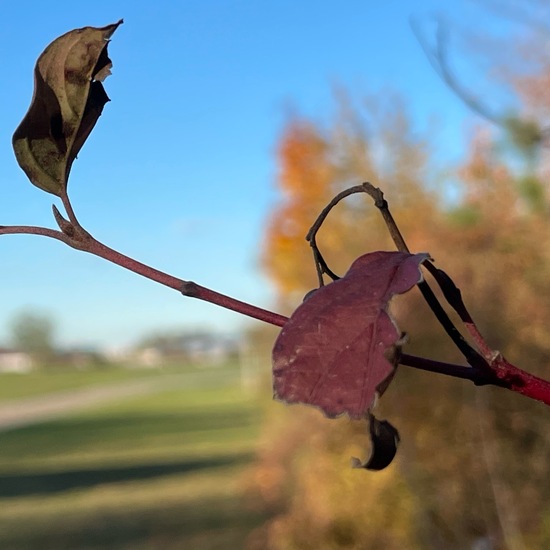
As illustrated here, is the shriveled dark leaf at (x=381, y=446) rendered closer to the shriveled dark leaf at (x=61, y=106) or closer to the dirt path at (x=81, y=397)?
the shriveled dark leaf at (x=61, y=106)

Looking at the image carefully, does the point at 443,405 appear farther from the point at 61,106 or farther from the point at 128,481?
the point at 128,481

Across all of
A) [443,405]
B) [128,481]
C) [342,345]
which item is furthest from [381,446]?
[128,481]

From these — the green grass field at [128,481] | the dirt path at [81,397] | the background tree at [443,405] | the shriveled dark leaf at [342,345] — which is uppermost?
the dirt path at [81,397]

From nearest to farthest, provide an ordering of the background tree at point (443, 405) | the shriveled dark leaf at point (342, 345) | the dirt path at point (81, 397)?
the shriveled dark leaf at point (342, 345) < the background tree at point (443, 405) < the dirt path at point (81, 397)

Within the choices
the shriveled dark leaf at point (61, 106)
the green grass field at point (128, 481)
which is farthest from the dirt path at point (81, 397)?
the shriveled dark leaf at point (61, 106)

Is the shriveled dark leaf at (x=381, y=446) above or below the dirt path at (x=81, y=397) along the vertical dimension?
below

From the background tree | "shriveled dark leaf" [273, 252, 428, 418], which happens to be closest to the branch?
"shriveled dark leaf" [273, 252, 428, 418]

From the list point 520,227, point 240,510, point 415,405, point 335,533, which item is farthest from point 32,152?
point 240,510
